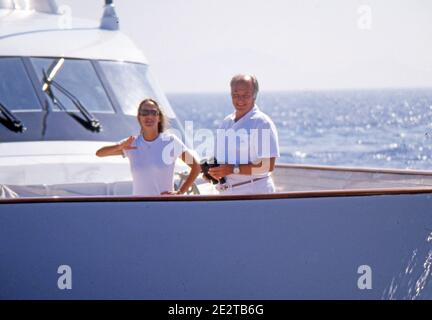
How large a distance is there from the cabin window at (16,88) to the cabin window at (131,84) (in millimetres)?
864

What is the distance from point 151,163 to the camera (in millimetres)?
6801

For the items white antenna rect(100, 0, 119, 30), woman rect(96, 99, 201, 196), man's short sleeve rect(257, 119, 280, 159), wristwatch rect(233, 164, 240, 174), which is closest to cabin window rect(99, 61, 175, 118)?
white antenna rect(100, 0, 119, 30)

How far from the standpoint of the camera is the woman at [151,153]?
6801 mm

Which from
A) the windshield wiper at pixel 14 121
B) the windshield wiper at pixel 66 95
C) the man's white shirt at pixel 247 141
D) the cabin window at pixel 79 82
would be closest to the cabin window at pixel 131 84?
the cabin window at pixel 79 82

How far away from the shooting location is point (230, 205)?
6168 mm

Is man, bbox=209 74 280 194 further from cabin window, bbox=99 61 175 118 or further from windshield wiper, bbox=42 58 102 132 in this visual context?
cabin window, bbox=99 61 175 118

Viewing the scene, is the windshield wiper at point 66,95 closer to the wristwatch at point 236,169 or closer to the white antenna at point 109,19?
the white antenna at point 109,19

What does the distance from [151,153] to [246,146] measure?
769mm

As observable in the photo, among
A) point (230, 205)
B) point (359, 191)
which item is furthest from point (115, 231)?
point (359, 191)

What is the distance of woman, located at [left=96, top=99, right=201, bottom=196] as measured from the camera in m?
6.80

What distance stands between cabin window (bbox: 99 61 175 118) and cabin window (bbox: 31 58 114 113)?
153 millimetres

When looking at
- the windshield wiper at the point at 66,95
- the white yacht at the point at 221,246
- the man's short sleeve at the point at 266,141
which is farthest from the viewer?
the windshield wiper at the point at 66,95
